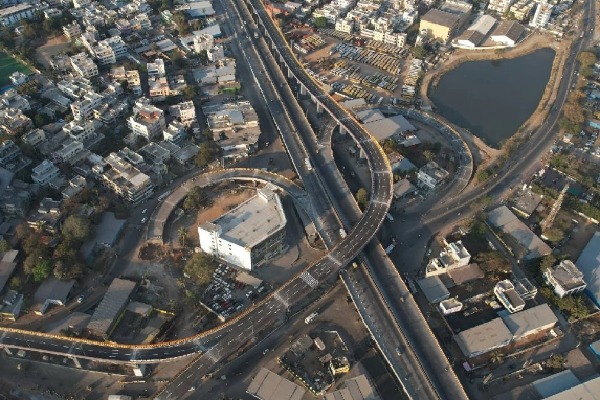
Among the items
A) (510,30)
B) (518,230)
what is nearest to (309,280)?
(518,230)

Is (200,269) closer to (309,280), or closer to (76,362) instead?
(309,280)

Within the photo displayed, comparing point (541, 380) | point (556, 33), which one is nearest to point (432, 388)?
point (541, 380)

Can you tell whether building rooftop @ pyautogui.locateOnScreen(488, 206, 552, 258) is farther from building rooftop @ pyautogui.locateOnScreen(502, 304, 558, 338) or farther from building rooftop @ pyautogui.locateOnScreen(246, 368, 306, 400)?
building rooftop @ pyautogui.locateOnScreen(246, 368, 306, 400)

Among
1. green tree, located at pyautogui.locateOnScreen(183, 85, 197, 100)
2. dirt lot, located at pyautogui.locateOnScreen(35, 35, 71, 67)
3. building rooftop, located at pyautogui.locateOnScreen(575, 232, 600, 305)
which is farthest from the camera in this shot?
dirt lot, located at pyautogui.locateOnScreen(35, 35, 71, 67)

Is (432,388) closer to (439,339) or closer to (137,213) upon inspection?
(439,339)

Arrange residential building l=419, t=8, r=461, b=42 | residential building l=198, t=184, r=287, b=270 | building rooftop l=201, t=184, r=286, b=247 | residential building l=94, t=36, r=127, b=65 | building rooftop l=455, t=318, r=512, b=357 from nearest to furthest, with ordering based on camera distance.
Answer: building rooftop l=455, t=318, r=512, b=357, residential building l=198, t=184, r=287, b=270, building rooftop l=201, t=184, r=286, b=247, residential building l=94, t=36, r=127, b=65, residential building l=419, t=8, r=461, b=42

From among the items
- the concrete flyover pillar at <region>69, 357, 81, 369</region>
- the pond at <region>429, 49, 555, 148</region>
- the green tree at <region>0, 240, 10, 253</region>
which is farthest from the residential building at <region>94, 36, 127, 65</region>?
→ the concrete flyover pillar at <region>69, 357, 81, 369</region>

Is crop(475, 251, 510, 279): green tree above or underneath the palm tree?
above
